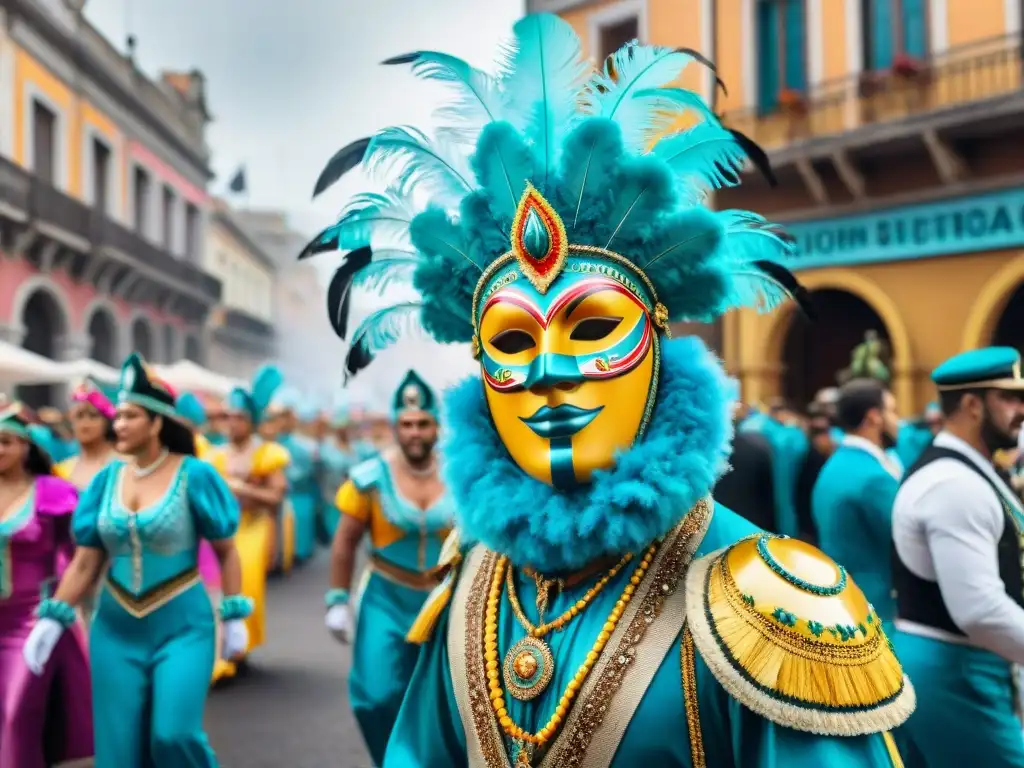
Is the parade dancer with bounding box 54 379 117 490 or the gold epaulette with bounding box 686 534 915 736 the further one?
the parade dancer with bounding box 54 379 117 490

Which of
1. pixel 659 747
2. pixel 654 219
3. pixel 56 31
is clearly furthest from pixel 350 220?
pixel 56 31

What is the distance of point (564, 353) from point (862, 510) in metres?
3.03

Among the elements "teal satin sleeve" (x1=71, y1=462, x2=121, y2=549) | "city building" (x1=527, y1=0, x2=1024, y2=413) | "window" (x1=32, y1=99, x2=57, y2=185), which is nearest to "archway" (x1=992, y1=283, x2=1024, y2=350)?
"city building" (x1=527, y1=0, x2=1024, y2=413)

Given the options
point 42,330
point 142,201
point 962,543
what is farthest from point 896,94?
point 142,201

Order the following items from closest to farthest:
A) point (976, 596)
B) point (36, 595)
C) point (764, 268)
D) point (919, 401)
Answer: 1. point (764, 268)
2. point (976, 596)
3. point (36, 595)
4. point (919, 401)

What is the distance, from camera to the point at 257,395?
8453mm

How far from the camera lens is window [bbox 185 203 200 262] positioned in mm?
29516

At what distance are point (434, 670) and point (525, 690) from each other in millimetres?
319

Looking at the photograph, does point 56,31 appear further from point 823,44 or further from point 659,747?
point 659,747

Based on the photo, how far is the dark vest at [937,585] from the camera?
9.75 feet

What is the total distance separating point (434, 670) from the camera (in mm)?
2033

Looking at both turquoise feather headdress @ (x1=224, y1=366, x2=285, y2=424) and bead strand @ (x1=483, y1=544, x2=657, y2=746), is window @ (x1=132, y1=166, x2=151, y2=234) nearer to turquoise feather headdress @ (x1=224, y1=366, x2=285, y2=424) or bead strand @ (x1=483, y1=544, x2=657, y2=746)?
turquoise feather headdress @ (x1=224, y1=366, x2=285, y2=424)

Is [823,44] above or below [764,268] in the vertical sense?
above

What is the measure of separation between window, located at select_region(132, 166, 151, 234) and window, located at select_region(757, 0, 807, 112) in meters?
16.9
